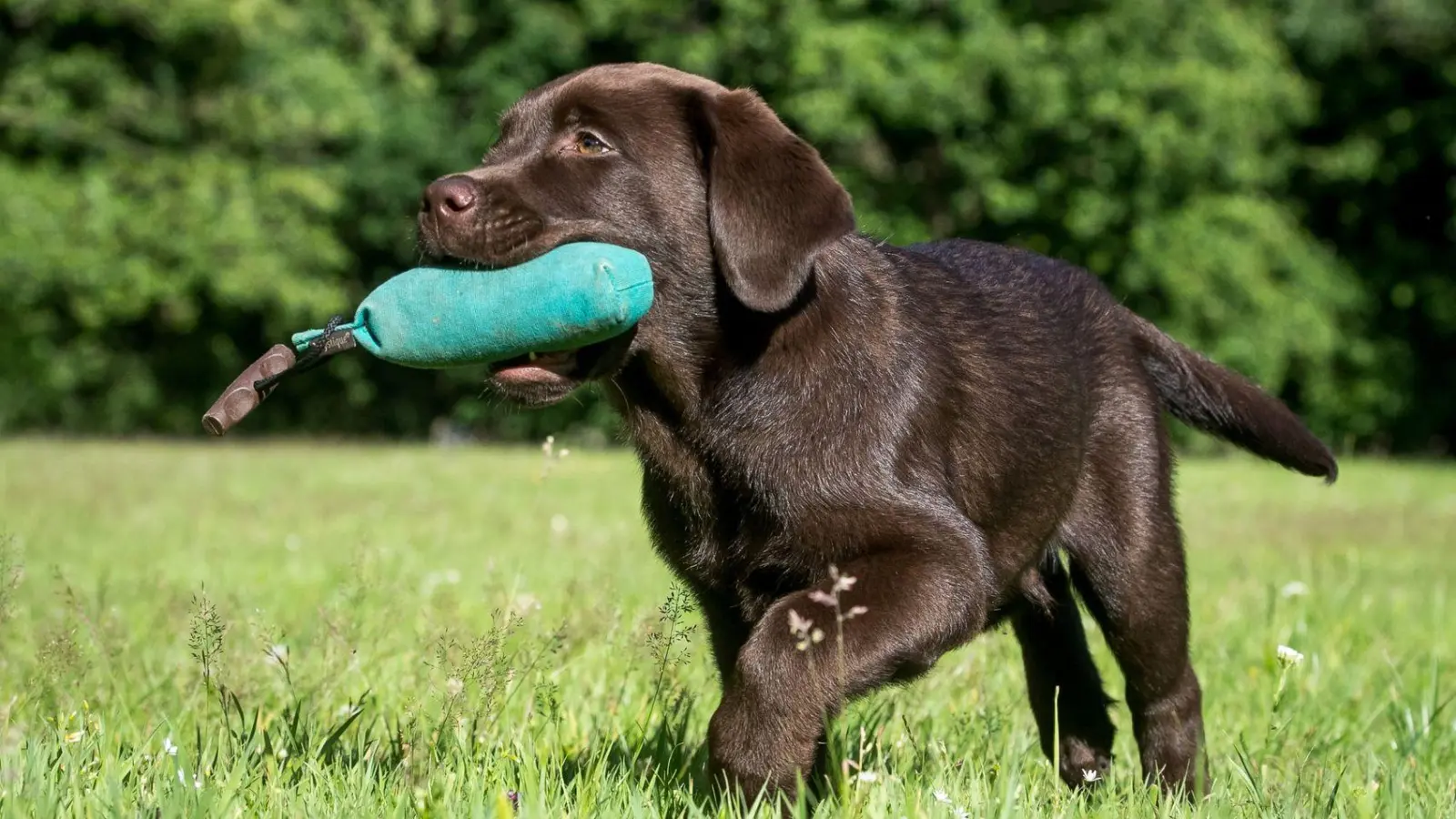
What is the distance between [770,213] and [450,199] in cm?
65

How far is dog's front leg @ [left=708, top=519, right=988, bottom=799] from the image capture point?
2.92 meters

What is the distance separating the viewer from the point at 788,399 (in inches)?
131

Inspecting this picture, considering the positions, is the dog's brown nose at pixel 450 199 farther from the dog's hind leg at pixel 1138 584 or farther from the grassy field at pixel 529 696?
the dog's hind leg at pixel 1138 584

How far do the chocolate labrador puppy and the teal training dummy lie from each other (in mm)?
89

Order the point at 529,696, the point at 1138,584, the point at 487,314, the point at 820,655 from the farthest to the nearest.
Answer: the point at 1138,584 → the point at 529,696 → the point at 487,314 → the point at 820,655

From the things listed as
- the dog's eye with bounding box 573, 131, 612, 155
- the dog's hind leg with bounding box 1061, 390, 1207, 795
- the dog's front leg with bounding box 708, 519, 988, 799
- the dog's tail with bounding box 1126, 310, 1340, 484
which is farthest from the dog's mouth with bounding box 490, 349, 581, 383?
the dog's tail with bounding box 1126, 310, 1340, 484

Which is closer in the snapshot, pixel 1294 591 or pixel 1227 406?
pixel 1227 406

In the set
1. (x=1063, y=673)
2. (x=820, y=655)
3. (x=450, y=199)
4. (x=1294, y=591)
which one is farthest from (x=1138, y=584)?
(x=1294, y=591)

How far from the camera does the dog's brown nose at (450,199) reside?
3.30 metres

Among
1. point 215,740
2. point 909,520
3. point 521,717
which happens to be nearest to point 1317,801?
point 909,520

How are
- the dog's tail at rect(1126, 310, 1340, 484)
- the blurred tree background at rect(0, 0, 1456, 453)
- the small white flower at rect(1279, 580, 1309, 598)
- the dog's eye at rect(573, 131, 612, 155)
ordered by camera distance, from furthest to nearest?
the blurred tree background at rect(0, 0, 1456, 453)
the small white flower at rect(1279, 580, 1309, 598)
the dog's tail at rect(1126, 310, 1340, 484)
the dog's eye at rect(573, 131, 612, 155)

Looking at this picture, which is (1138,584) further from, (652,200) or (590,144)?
(590,144)

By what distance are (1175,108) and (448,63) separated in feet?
38.9

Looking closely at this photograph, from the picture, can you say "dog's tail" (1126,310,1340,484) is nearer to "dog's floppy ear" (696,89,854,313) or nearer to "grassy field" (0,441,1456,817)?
"grassy field" (0,441,1456,817)
